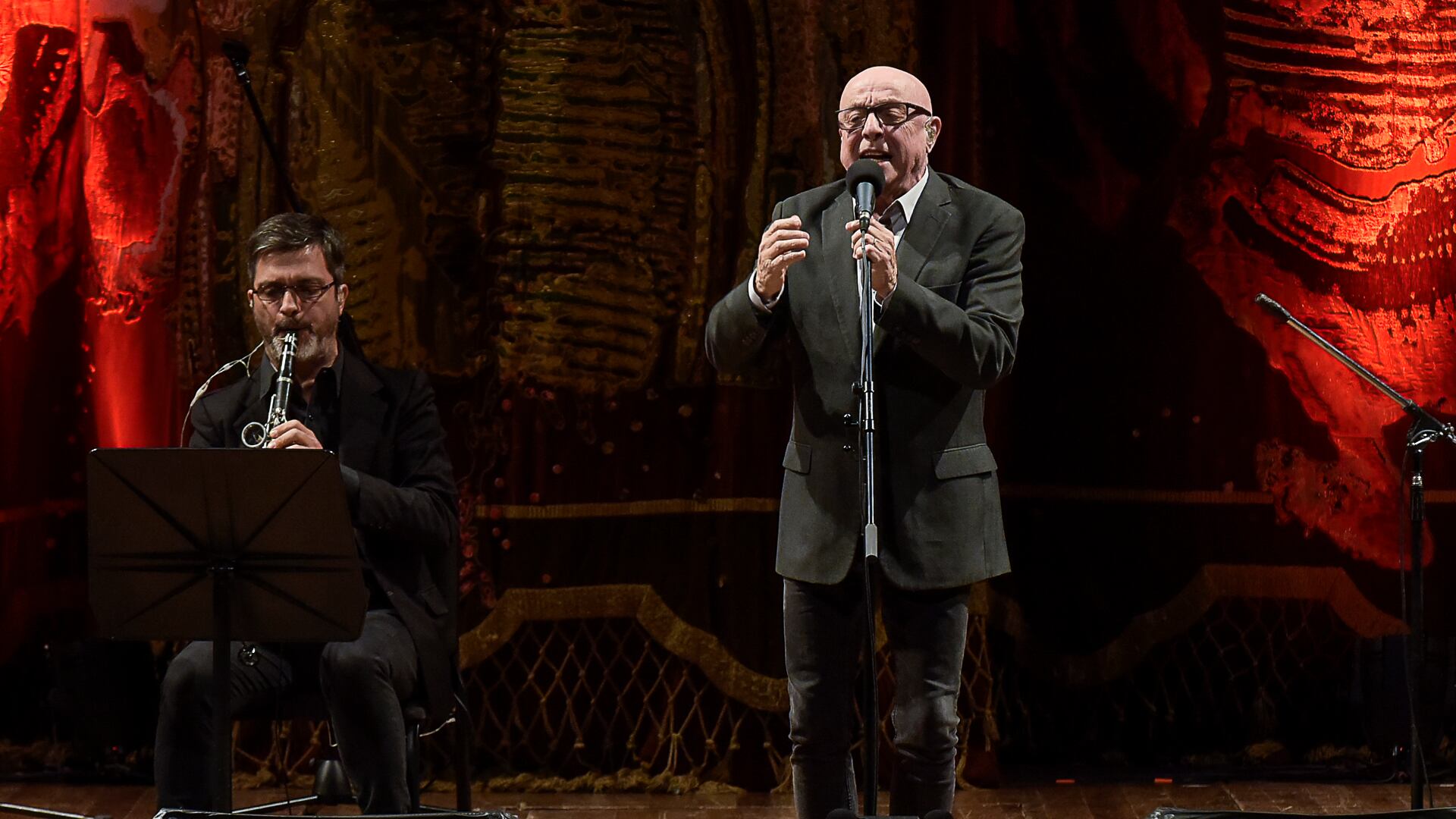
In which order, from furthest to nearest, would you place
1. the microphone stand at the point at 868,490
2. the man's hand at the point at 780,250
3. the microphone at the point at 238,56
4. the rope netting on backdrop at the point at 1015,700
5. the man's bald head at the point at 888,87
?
1. the rope netting on backdrop at the point at 1015,700
2. the microphone at the point at 238,56
3. the man's bald head at the point at 888,87
4. the man's hand at the point at 780,250
5. the microphone stand at the point at 868,490

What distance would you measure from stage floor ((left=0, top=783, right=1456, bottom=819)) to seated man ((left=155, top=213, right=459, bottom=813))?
1.14 metres

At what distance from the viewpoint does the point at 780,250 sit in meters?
2.48

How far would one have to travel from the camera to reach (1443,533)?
14.1ft

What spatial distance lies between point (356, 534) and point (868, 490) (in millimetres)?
1039

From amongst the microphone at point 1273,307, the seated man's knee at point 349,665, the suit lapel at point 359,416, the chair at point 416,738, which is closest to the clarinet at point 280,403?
the suit lapel at point 359,416

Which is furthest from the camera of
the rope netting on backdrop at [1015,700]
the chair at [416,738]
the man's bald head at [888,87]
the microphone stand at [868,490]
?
the rope netting on backdrop at [1015,700]

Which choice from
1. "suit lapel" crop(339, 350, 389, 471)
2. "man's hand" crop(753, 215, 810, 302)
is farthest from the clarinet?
"man's hand" crop(753, 215, 810, 302)

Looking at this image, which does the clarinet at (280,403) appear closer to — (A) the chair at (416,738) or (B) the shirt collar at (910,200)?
(A) the chair at (416,738)

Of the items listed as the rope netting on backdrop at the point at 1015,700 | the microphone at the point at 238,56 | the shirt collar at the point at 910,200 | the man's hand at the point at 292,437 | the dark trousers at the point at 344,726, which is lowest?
the rope netting on backdrop at the point at 1015,700

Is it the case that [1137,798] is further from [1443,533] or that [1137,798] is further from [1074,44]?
[1074,44]

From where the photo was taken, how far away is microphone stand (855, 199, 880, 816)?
231 centimetres

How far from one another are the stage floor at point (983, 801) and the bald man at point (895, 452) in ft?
4.61

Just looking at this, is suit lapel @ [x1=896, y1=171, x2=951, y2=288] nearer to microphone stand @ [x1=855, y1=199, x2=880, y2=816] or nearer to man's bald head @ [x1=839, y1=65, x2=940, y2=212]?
man's bald head @ [x1=839, y1=65, x2=940, y2=212]

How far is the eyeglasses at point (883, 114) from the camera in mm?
2590
